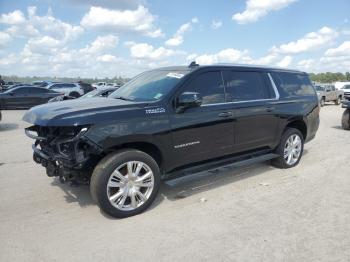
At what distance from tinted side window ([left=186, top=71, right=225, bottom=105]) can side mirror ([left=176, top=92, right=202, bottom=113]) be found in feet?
0.88

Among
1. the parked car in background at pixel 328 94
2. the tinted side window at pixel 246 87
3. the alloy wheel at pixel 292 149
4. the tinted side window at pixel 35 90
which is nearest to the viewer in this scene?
the tinted side window at pixel 246 87

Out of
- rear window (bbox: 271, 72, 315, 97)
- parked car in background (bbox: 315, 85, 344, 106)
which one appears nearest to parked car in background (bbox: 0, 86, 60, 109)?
rear window (bbox: 271, 72, 315, 97)

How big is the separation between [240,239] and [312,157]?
4.50 m

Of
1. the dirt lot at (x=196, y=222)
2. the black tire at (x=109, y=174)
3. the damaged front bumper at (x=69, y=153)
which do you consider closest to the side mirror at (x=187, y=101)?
the black tire at (x=109, y=174)

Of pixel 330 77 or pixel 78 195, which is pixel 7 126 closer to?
pixel 78 195

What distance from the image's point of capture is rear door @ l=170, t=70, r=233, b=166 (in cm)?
465

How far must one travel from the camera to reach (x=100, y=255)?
3379mm

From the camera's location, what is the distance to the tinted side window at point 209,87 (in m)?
4.89

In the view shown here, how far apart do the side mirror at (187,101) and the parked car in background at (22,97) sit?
58.3 feet

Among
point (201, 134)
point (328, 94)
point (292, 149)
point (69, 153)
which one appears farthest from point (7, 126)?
point (328, 94)

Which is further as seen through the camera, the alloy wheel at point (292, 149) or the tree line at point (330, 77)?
the tree line at point (330, 77)

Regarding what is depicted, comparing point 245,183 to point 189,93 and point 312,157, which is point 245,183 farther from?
point 312,157

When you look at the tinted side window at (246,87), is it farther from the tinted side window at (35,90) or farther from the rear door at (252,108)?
the tinted side window at (35,90)

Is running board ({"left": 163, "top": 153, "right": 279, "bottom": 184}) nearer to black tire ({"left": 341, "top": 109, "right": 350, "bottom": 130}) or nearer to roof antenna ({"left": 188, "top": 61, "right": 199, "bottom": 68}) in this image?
roof antenna ({"left": 188, "top": 61, "right": 199, "bottom": 68})
